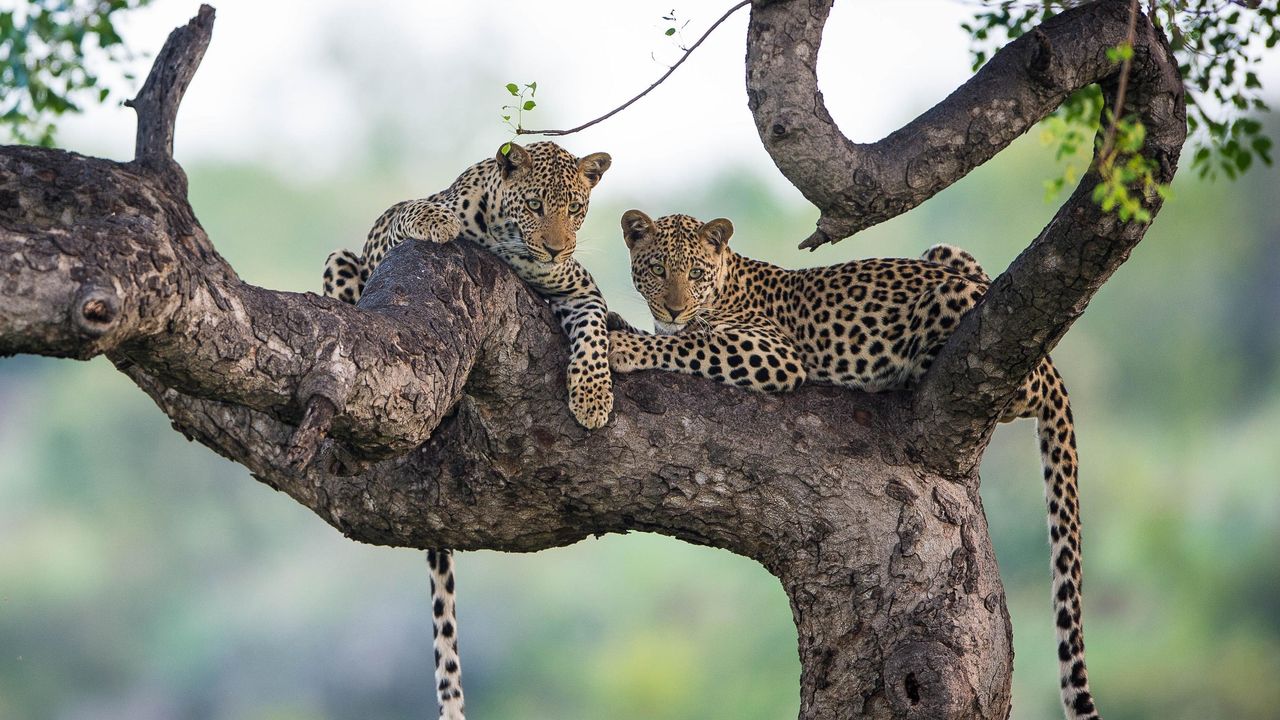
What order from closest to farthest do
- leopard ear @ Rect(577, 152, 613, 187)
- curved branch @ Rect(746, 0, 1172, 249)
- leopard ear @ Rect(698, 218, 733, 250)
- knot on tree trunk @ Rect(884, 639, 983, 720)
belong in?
knot on tree trunk @ Rect(884, 639, 983, 720) → curved branch @ Rect(746, 0, 1172, 249) → leopard ear @ Rect(577, 152, 613, 187) → leopard ear @ Rect(698, 218, 733, 250)

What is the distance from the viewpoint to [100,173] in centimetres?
553

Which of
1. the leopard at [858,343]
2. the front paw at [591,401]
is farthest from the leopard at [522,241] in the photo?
the leopard at [858,343]

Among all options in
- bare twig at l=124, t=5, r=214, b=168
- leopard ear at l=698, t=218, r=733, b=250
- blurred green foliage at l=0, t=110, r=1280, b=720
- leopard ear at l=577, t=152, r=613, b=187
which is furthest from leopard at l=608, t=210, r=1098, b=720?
blurred green foliage at l=0, t=110, r=1280, b=720

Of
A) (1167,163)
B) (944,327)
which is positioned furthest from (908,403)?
(1167,163)

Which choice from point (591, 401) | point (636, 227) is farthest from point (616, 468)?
point (636, 227)

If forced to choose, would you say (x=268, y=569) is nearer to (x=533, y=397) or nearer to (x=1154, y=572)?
(x=1154, y=572)

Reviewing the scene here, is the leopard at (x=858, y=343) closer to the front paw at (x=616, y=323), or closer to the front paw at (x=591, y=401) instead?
the front paw at (x=616, y=323)

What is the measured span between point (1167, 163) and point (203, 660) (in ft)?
64.4

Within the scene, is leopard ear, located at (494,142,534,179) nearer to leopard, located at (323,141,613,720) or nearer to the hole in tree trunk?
leopard, located at (323,141,613,720)

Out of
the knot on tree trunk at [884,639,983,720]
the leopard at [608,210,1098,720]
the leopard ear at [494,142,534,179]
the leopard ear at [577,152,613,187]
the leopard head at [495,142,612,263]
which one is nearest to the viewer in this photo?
the knot on tree trunk at [884,639,983,720]

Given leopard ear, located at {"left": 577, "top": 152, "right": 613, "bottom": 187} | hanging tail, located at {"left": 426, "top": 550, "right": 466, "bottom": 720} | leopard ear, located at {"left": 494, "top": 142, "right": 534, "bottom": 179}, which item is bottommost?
hanging tail, located at {"left": 426, "top": 550, "right": 466, "bottom": 720}

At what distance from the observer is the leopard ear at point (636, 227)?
23.8 feet

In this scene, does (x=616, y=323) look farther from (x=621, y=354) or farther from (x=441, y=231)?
(x=441, y=231)

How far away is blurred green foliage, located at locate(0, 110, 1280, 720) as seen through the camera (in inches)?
761
